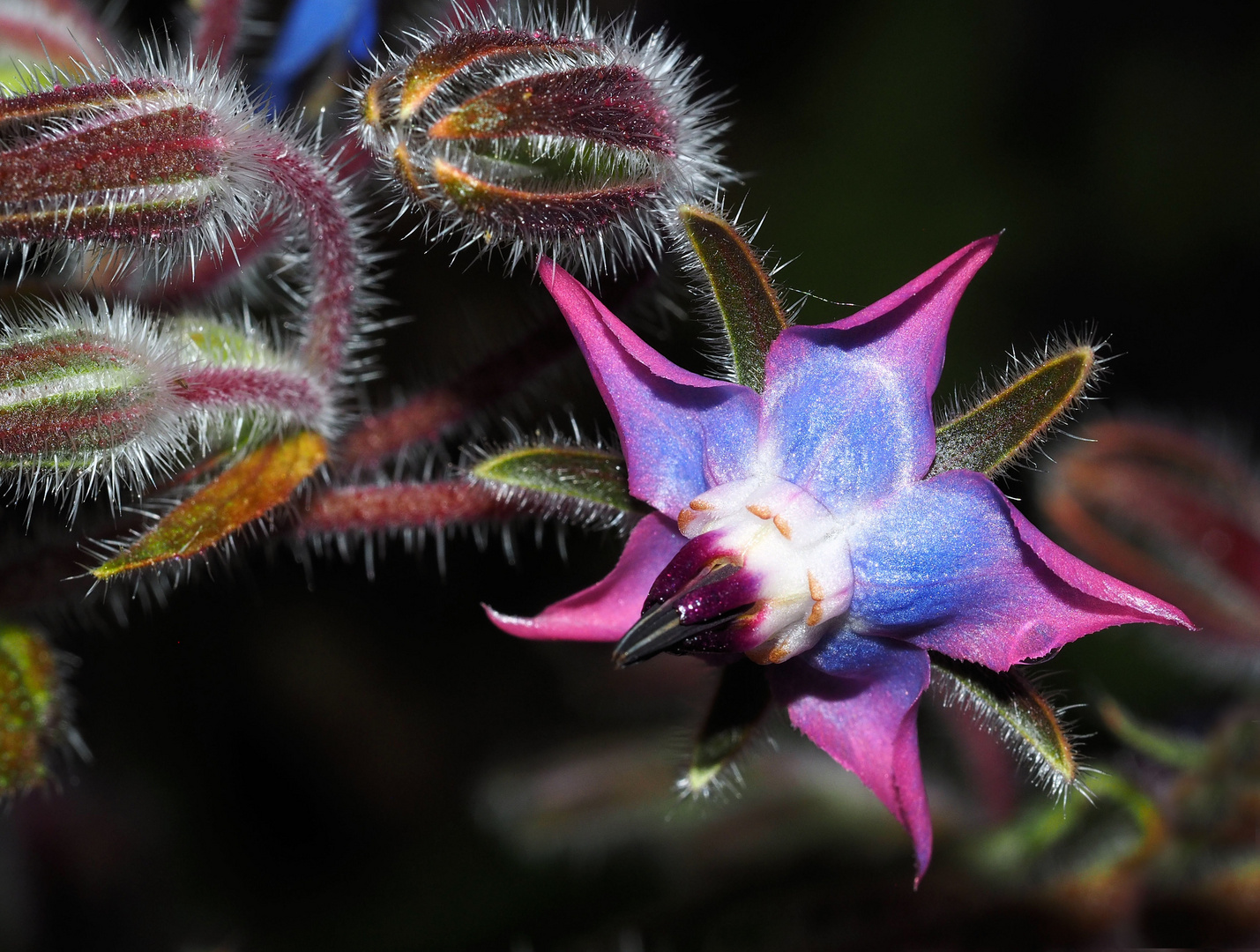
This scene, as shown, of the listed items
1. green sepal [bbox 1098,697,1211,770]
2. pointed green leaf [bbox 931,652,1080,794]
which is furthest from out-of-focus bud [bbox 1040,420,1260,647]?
pointed green leaf [bbox 931,652,1080,794]

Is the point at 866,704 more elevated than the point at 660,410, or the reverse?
the point at 660,410

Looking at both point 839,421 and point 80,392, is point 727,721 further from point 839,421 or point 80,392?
point 80,392

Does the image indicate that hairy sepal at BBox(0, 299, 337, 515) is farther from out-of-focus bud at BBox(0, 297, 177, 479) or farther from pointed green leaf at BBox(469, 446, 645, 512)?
pointed green leaf at BBox(469, 446, 645, 512)

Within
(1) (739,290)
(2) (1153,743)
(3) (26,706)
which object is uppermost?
(1) (739,290)

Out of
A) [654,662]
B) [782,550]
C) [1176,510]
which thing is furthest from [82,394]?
[1176,510]

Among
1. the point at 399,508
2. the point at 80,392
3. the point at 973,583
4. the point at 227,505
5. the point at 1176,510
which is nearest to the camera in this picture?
the point at 973,583

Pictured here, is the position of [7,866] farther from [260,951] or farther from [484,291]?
[484,291]

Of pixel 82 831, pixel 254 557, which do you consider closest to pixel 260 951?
pixel 82 831
